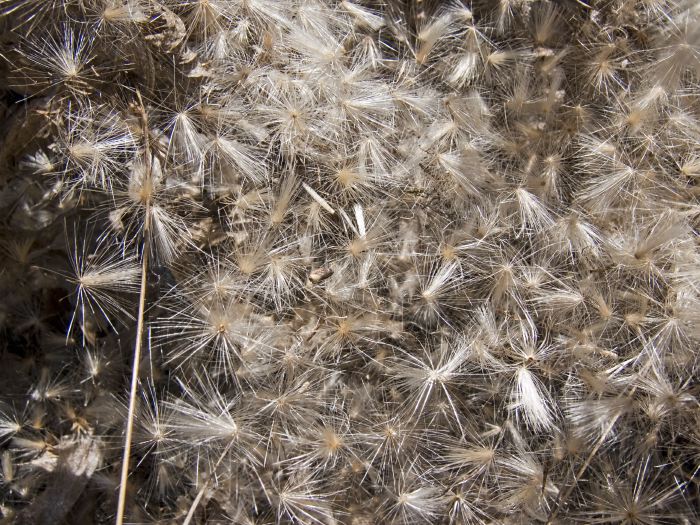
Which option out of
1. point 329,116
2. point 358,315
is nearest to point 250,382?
point 358,315

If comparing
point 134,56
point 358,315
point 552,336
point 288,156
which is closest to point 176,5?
point 134,56

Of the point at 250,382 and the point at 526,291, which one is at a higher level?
the point at 526,291

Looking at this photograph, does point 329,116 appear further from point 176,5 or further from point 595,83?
point 595,83

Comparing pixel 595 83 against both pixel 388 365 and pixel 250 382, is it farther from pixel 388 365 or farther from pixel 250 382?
pixel 250 382

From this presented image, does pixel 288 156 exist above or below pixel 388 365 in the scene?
above

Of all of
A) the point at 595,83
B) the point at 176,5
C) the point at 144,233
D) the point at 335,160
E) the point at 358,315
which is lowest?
the point at 358,315

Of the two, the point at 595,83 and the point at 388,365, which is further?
the point at 595,83
